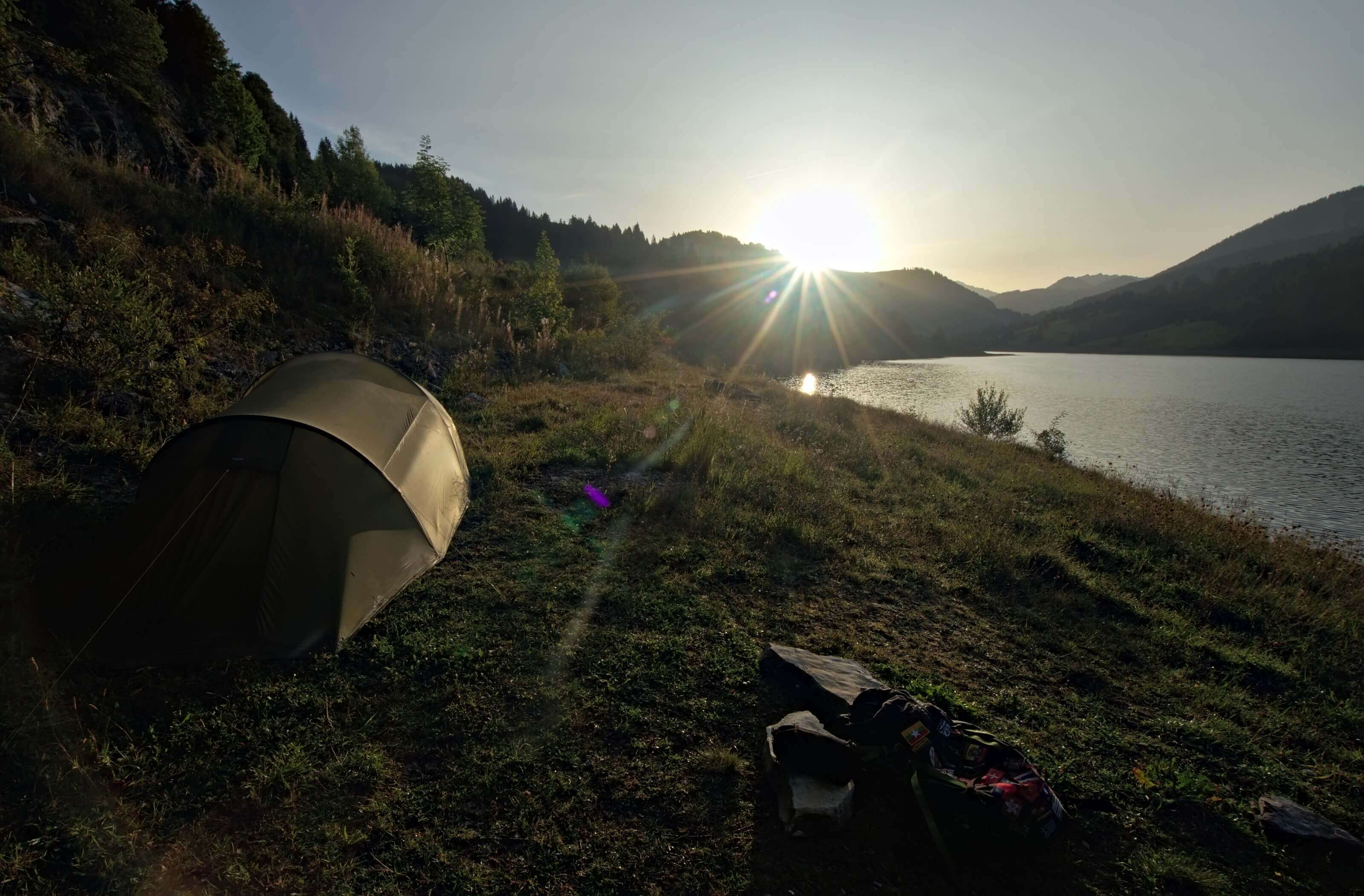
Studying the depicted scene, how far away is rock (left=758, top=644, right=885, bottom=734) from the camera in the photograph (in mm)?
3963

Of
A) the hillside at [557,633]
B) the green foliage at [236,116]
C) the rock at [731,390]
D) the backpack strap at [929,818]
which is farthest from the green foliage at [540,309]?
the backpack strap at [929,818]

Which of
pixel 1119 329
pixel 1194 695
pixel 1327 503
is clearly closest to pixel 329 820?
pixel 1194 695

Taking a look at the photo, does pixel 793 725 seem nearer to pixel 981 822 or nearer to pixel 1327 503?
pixel 981 822

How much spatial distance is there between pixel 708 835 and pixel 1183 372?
260 feet

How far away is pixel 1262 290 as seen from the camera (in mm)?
114625

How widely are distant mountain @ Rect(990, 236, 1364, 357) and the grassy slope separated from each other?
126191mm

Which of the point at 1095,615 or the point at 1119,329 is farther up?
the point at 1119,329

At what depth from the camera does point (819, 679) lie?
4.21 meters

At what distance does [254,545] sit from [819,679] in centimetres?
468

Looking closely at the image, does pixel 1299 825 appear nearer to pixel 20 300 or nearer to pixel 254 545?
pixel 254 545

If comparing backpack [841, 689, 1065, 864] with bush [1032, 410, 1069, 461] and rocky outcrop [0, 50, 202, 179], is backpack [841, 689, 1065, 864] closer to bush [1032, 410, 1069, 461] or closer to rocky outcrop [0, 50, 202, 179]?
rocky outcrop [0, 50, 202, 179]

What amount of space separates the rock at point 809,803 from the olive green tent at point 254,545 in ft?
11.6

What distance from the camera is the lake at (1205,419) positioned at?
644 inches

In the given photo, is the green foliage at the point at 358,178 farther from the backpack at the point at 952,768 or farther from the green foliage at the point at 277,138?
the backpack at the point at 952,768
